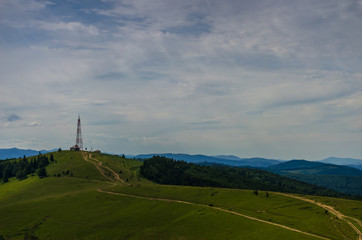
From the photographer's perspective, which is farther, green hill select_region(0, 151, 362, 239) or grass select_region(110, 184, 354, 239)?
green hill select_region(0, 151, 362, 239)

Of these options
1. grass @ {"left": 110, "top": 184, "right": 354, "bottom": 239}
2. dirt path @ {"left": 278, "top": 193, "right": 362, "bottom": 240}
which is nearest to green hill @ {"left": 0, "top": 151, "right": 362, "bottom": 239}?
grass @ {"left": 110, "top": 184, "right": 354, "bottom": 239}

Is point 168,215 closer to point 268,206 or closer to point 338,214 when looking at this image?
point 268,206

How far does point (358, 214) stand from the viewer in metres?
91.5

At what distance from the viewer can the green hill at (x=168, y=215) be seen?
8669 cm

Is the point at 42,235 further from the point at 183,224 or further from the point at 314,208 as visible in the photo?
the point at 314,208

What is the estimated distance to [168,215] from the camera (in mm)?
119688

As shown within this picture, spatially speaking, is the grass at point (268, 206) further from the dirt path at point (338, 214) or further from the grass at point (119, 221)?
the grass at point (119, 221)

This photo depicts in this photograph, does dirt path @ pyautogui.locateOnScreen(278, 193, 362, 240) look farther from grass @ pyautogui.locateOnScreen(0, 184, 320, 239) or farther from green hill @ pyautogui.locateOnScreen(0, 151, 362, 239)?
grass @ pyautogui.locateOnScreen(0, 184, 320, 239)

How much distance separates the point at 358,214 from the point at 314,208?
14.7 metres

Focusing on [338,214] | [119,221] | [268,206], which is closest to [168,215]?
[119,221]

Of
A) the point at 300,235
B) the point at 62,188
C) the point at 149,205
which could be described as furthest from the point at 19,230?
the point at 300,235

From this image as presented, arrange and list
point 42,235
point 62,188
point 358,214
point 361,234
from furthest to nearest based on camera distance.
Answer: point 62,188, point 42,235, point 358,214, point 361,234

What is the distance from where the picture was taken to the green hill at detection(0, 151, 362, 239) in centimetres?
8669

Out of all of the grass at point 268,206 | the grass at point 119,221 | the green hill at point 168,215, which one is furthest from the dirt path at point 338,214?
the grass at point 119,221
